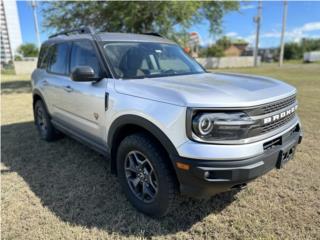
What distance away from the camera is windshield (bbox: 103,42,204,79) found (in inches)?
124

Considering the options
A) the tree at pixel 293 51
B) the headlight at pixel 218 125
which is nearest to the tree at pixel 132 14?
the headlight at pixel 218 125

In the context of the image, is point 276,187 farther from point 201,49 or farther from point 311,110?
point 201,49

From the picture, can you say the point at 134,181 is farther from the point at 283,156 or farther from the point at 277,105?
the point at 277,105

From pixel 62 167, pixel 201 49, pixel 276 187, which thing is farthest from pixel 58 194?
pixel 201 49

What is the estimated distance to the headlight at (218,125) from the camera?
6.86ft

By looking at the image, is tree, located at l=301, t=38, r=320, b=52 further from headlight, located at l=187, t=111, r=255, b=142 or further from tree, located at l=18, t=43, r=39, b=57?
headlight, located at l=187, t=111, r=255, b=142

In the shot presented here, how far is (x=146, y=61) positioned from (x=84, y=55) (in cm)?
92

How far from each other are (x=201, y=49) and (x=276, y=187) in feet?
186

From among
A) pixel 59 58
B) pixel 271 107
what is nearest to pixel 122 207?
pixel 271 107

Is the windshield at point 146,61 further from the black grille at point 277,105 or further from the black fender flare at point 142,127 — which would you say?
the black grille at point 277,105

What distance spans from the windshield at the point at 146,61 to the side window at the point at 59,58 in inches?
47.2

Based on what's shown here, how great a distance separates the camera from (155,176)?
2.52 meters

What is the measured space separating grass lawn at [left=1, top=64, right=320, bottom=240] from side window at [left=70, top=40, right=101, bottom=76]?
1.54m

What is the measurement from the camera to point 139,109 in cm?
251
